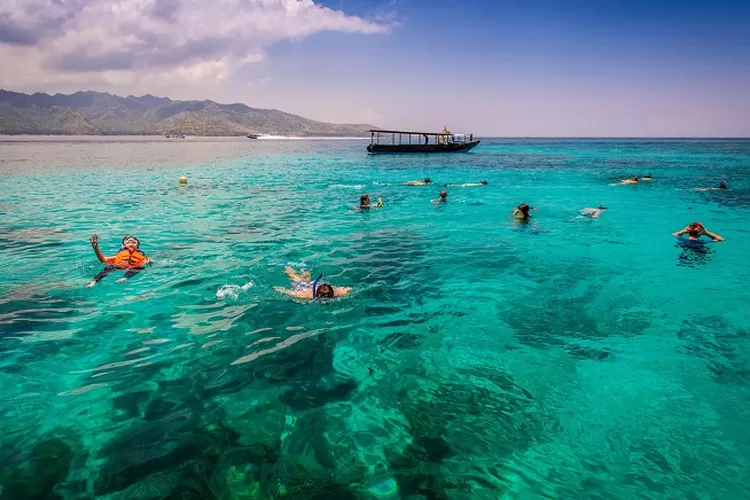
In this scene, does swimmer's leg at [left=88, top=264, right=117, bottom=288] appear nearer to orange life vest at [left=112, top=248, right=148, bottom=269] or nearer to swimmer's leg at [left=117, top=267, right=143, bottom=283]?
orange life vest at [left=112, top=248, right=148, bottom=269]

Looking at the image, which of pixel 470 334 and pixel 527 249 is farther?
pixel 527 249

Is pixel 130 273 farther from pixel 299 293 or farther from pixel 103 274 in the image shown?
pixel 299 293

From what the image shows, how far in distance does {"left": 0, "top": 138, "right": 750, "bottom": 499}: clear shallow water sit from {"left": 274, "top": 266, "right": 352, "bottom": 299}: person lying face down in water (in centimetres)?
47

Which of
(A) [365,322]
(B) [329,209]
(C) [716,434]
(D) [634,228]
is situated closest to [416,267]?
(A) [365,322]

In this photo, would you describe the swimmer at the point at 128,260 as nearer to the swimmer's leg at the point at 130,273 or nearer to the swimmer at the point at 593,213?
the swimmer's leg at the point at 130,273

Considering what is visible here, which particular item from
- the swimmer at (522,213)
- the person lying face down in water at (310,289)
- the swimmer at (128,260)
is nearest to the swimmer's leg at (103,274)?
the swimmer at (128,260)

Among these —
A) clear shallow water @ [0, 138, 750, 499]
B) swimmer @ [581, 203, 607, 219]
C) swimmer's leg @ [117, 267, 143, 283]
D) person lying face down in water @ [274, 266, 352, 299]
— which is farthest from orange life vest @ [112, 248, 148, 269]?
swimmer @ [581, 203, 607, 219]

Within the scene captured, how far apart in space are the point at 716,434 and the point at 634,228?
1707 centimetres

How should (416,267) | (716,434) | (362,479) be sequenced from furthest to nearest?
(416,267), (716,434), (362,479)

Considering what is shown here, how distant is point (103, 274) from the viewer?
12055mm

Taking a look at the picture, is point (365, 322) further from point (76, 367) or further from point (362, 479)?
point (76, 367)

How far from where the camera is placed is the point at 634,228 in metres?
20.9

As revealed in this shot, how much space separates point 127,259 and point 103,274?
2.85 ft

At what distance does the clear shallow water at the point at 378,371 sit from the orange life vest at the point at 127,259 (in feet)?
2.37
